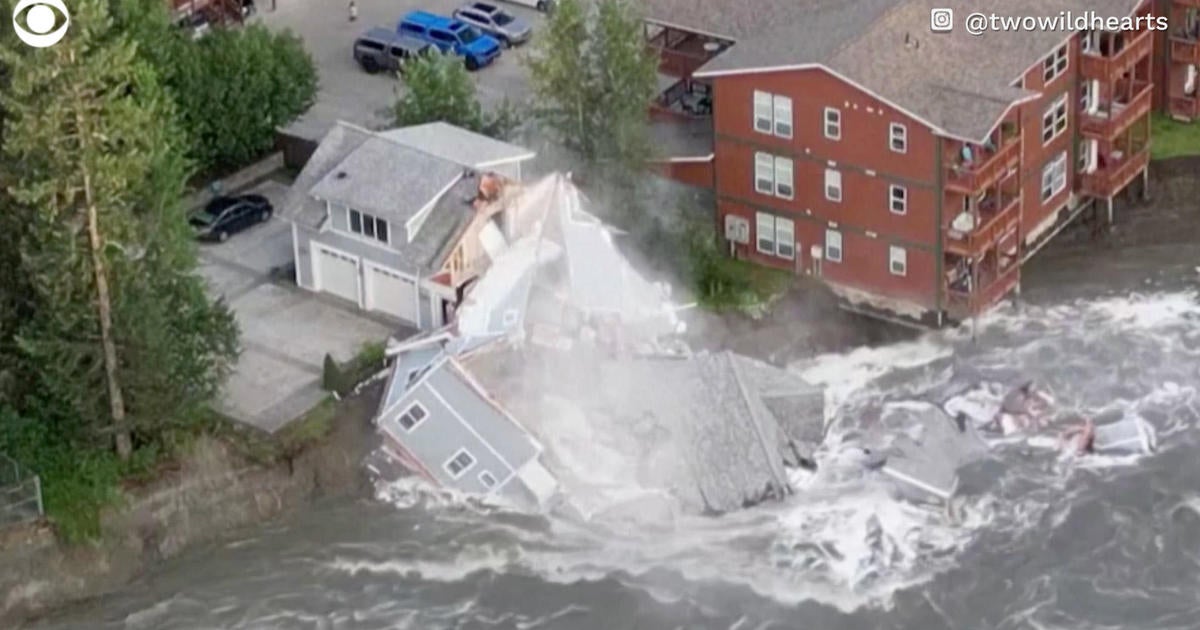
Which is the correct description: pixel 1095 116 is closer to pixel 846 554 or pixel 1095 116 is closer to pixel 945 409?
pixel 945 409

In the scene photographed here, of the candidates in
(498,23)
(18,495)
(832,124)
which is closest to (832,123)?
(832,124)

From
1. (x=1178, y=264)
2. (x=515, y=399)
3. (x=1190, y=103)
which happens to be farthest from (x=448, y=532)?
(x=1190, y=103)

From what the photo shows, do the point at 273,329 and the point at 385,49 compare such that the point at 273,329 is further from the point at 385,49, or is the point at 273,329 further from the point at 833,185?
the point at 833,185

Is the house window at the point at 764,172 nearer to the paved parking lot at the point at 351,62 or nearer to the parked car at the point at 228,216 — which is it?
the paved parking lot at the point at 351,62

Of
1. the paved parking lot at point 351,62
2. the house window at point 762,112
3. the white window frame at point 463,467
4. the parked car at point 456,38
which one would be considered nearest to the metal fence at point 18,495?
the white window frame at point 463,467

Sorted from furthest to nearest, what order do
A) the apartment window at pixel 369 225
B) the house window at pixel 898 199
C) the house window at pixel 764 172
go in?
the house window at pixel 764 172 < the house window at pixel 898 199 < the apartment window at pixel 369 225
